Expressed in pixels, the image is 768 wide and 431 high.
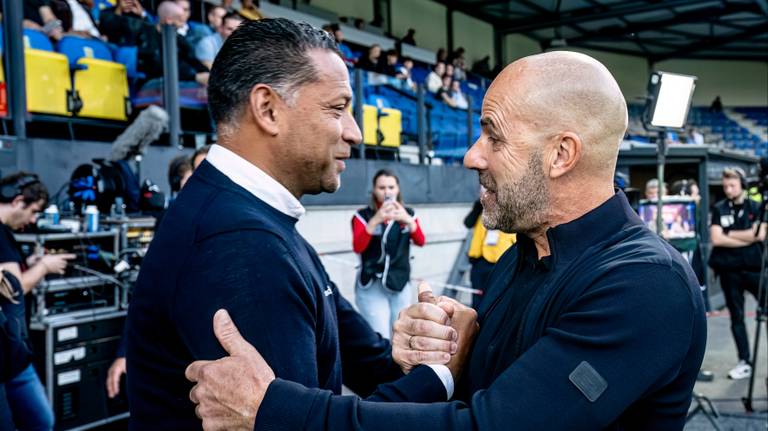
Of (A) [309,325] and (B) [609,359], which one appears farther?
(A) [309,325]

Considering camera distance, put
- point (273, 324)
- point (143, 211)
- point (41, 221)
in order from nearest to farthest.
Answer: point (273, 324) < point (41, 221) < point (143, 211)

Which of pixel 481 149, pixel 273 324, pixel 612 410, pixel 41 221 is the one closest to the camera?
pixel 612 410

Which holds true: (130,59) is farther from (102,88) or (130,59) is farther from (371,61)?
(371,61)

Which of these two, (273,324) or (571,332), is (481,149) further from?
(273,324)

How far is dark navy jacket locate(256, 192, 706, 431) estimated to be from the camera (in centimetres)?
102

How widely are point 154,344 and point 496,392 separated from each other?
0.68 meters

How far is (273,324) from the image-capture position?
3.78ft

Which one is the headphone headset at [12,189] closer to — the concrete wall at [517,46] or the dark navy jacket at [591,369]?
the dark navy jacket at [591,369]

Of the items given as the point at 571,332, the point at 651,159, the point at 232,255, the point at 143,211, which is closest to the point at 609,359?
the point at 571,332

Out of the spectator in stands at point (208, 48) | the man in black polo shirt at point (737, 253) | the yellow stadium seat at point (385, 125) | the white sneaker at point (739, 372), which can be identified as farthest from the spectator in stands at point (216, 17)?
the white sneaker at point (739, 372)

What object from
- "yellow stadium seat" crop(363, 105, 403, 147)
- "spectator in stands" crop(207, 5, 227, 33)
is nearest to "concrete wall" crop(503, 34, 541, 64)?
"yellow stadium seat" crop(363, 105, 403, 147)

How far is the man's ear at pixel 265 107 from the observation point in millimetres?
1419

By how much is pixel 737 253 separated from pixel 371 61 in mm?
6661

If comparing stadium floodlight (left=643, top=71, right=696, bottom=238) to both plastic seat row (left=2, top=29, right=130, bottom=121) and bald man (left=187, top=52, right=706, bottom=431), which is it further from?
plastic seat row (left=2, top=29, right=130, bottom=121)
